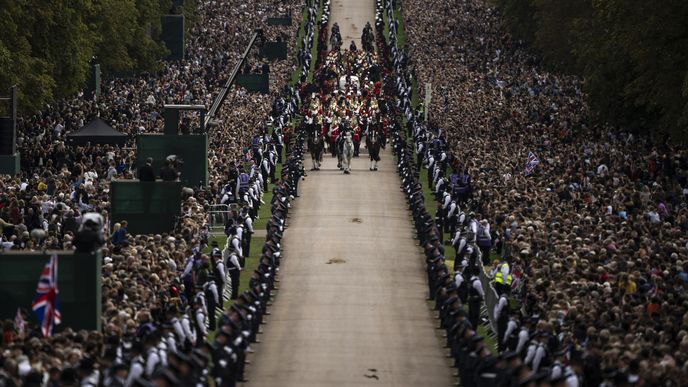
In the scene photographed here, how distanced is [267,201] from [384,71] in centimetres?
4098

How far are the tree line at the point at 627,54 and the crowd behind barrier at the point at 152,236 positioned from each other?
11770 mm

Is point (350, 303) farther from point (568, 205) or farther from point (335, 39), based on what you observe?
point (335, 39)

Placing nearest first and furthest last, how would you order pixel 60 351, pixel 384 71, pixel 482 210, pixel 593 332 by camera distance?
pixel 60 351 → pixel 593 332 → pixel 482 210 → pixel 384 71

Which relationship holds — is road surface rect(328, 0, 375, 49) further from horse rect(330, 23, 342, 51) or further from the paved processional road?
the paved processional road

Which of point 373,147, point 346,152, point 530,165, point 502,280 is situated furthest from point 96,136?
point 502,280

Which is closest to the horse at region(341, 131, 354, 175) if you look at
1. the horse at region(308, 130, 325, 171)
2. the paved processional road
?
the horse at region(308, 130, 325, 171)

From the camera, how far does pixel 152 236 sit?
4922cm

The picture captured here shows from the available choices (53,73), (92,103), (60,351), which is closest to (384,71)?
(92,103)

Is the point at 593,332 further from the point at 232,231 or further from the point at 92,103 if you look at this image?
the point at 92,103

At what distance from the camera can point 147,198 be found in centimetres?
4956

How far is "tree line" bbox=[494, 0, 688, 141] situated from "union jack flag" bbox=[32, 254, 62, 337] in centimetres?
2625

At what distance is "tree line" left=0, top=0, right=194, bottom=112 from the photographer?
7325 cm

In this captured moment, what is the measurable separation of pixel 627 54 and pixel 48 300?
39.9 metres

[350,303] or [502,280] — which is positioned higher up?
[502,280]
